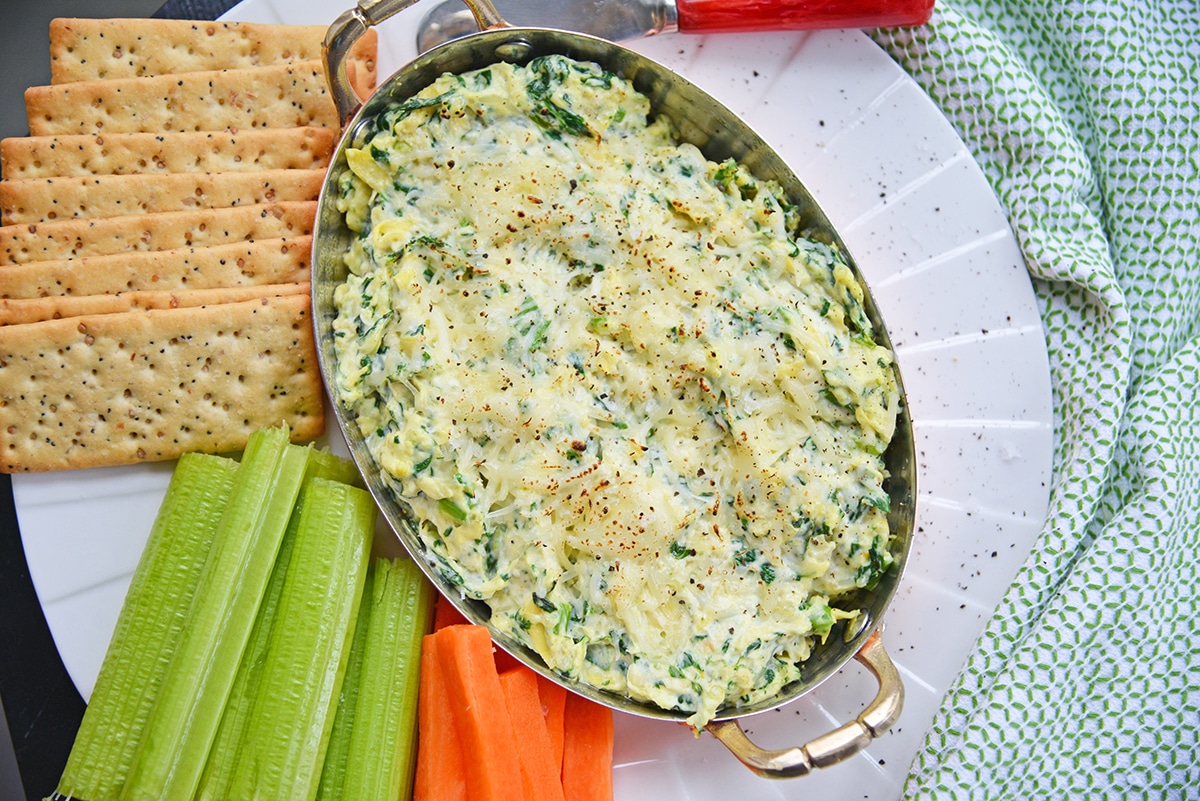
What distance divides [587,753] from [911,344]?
1660 millimetres

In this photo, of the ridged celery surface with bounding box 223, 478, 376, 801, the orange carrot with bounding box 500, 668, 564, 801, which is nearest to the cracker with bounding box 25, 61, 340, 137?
the ridged celery surface with bounding box 223, 478, 376, 801

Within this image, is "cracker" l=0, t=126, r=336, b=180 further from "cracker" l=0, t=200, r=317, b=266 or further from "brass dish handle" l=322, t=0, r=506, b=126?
"brass dish handle" l=322, t=0, r=506, b=126

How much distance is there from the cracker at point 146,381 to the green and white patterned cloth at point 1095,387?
7.37ft

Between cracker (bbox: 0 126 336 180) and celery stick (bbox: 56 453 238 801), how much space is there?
88 centimetres

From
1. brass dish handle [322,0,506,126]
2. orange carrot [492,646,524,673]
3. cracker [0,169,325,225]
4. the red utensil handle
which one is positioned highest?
the red utensil handle

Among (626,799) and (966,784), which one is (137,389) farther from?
(966,784)

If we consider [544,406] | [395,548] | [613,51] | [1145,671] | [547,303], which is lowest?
[395,548]

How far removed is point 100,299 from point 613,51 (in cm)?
162

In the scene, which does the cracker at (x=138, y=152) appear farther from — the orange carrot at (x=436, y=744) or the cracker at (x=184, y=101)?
the orange carrot at (x=436, y=744)

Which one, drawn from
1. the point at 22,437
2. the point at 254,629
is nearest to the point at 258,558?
the point at 254,629

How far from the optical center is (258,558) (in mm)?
2414

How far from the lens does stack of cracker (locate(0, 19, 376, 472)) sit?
2.51 m

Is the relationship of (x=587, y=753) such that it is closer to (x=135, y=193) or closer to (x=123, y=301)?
(x=123, y=301)

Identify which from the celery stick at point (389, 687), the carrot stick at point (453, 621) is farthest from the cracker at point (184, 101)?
the carrot stick at point (453, 621)
